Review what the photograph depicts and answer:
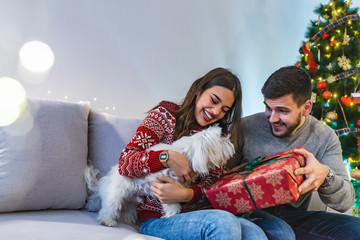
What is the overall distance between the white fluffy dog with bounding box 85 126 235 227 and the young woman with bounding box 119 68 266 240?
38 millimetres

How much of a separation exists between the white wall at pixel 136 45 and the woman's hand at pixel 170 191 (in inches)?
50.7

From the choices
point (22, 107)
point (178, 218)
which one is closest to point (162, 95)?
point (22, 107)

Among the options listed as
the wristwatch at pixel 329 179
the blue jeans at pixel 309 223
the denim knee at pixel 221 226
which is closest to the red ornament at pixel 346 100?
the blue jeans at pixel 309 223

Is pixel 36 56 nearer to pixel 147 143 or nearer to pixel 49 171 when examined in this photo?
pixel 49 171

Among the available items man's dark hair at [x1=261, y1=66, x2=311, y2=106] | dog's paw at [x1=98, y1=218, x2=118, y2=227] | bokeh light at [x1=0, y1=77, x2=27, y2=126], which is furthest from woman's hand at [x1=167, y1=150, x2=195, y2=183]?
bokeh light at [x1=0, y1=77, x2=27, y2=126]

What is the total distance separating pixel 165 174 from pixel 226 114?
0.50 meters

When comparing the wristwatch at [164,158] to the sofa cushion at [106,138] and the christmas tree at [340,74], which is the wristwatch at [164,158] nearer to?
the sofa cushion at [106,138]

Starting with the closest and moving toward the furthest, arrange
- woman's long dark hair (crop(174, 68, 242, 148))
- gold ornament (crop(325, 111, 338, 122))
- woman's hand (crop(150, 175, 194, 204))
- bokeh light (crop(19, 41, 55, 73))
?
woman's hand (crop(150, 175, 194, 204))
woman's long dark hair (crop(174, 68, 242, 148))
bokeh light (crop(19, 41, 55, 73))
gold ornament (crop(325, 111, 338, 122))

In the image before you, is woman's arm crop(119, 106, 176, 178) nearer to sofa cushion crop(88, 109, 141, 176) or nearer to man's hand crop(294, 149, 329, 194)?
sofa cushion crop(88, 109, 141, 176)

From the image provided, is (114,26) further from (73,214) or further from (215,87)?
(73,214)

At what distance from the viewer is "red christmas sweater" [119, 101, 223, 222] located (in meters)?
1.20

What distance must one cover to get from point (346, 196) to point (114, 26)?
2058mm

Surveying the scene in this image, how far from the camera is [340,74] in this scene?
8.30ft

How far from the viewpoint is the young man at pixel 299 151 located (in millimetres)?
1274
